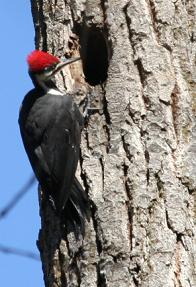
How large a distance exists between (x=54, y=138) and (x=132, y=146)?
71cm

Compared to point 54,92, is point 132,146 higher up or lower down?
lower down

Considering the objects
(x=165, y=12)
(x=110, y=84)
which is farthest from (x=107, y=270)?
(x=165, y=12)

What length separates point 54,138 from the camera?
450cm

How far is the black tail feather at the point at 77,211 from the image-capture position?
3.89 meters

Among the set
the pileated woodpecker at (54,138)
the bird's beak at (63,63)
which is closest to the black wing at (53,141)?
the pileated woodpecker at (54,138)

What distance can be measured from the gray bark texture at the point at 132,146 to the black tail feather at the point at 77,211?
0.03 metres

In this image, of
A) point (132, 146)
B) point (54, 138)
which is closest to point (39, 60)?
point (54, 138)

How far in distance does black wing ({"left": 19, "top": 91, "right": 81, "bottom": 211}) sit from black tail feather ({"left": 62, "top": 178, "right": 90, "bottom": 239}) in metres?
0.05

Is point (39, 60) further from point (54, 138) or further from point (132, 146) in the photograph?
point (132, 146)

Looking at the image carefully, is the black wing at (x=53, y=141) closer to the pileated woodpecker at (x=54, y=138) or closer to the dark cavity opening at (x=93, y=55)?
the pileated woodpecker at (x=54, y=138)

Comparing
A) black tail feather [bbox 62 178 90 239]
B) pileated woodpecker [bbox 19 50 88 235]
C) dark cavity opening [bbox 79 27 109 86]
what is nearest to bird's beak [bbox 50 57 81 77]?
pileated woodpecker [bbox 19 50 88 235]

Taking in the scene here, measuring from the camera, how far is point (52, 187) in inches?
164

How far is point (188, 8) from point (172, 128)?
76cm

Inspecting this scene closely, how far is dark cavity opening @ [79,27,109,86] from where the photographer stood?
449cm
